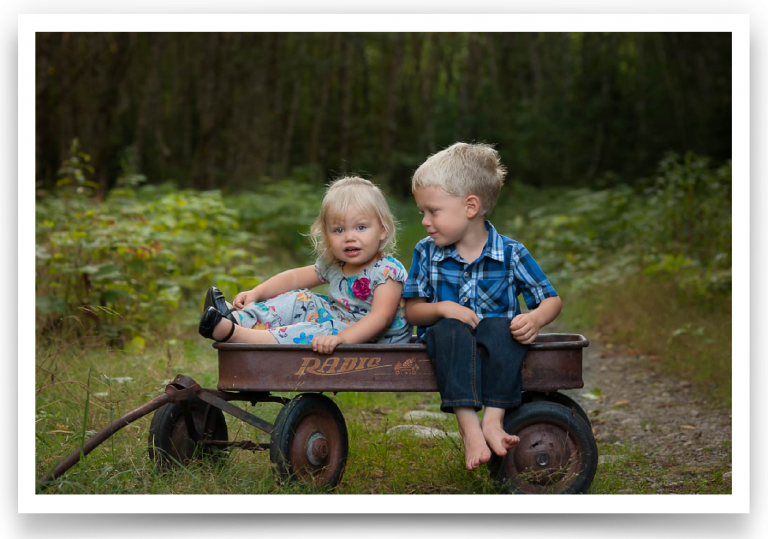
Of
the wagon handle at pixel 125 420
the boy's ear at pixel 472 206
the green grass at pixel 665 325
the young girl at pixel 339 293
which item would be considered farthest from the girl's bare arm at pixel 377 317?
the green grass at pixel 665 325

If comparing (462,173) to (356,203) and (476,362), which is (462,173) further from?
(476,362)

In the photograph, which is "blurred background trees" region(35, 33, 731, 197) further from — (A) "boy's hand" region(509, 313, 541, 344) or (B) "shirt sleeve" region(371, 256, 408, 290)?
(A) "boy's hand" region(509, 313, 541, 344)

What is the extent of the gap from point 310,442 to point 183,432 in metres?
0.63

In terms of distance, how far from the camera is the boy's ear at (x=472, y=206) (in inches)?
138

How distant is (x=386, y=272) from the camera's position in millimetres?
3576

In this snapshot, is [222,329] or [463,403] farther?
[222,329]

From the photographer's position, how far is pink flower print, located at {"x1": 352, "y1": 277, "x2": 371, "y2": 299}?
143 inches

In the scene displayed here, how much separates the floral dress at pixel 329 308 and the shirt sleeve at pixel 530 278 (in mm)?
513

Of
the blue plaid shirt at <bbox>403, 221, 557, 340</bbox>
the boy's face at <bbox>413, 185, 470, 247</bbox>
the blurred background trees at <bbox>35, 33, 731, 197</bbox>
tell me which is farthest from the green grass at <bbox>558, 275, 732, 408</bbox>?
the blurred background trees at <bbox>35, 33, 731, 197</bbox>

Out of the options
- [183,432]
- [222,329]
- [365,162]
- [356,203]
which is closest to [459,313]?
[356,203]

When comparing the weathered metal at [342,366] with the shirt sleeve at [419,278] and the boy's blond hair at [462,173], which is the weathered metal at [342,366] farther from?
the boy's blond hair at [462,173]

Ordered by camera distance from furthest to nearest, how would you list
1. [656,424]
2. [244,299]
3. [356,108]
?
1. [356,108]
2. [656,424]
3. [244,299]

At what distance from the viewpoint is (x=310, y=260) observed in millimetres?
10852

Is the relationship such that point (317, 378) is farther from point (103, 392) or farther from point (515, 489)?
point (103, 392)
